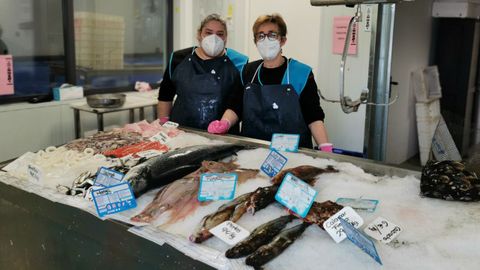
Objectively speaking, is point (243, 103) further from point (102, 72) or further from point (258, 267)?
point (102, 72)

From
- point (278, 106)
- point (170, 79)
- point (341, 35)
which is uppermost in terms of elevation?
point (341, 35)

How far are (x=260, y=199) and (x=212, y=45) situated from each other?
1.62 metres

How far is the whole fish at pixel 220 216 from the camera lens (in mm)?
1242

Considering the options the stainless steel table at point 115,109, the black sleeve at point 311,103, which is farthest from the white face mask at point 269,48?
the stainless steel table at point 115,109

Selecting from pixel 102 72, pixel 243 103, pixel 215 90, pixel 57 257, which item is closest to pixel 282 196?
pixel 57 257

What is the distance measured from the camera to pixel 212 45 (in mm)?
2820

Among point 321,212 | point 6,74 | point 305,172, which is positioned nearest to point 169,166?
point 305,172

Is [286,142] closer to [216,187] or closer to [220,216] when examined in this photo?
[216,187]

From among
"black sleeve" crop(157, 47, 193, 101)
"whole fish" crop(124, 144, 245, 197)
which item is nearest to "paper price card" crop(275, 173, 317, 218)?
"whole fish" crop(124, 144, 245, 197)

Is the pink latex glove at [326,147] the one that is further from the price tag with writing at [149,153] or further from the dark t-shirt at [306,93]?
the price tag with writing at [149,153]

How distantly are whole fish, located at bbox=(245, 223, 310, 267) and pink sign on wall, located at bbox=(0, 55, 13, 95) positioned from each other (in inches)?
123

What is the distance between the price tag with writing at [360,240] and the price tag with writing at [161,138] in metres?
1.14

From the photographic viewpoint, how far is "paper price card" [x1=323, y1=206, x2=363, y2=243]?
47.3 inches

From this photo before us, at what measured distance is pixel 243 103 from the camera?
2.62m
